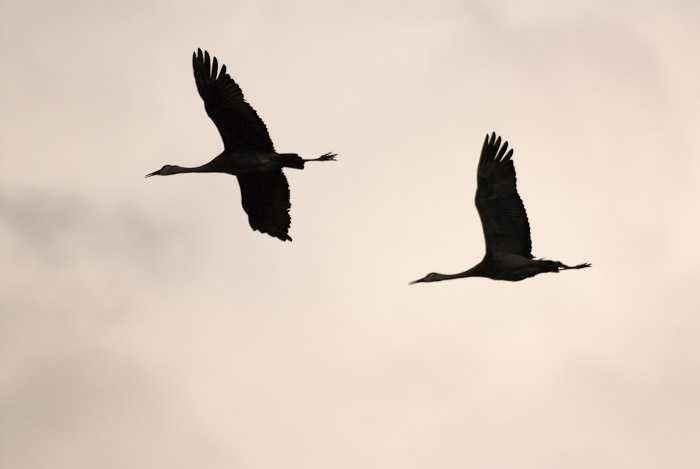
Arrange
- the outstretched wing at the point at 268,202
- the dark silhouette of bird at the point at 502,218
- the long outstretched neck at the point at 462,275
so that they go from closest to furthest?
the dark silhouette of bird at the point at 502,218
the long outstretched neck at the point at 462,275
the outstretched wing at the point at 268,202

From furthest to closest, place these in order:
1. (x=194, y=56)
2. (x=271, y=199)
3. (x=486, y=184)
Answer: (x=271, y=199)
(x=194, y=56)
(x=486, y=184)

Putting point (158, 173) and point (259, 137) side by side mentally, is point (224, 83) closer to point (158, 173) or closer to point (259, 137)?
point (259, 137)

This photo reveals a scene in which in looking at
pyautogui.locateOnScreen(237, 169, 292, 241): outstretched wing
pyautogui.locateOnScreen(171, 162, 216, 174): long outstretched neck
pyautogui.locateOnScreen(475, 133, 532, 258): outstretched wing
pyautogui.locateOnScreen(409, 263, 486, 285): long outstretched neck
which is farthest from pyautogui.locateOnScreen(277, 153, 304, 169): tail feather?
pyautogui.locateOnScreen(475, 133, 532, 258): outstretched wing

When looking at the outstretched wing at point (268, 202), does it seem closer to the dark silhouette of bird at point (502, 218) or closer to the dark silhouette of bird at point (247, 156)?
the dark silhouette of bird at point (247, 156)

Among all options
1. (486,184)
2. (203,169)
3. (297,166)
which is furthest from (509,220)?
(203,169)

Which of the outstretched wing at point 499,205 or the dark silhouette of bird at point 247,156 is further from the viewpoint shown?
the dark silhouette of bird at point 247,156

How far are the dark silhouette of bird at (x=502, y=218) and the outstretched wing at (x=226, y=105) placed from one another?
5.24m

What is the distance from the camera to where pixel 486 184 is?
29.8 meters

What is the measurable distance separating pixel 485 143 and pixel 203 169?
23.2 feet

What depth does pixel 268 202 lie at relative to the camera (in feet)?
111

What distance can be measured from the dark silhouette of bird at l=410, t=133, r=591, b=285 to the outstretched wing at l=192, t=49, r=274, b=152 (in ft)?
17.2

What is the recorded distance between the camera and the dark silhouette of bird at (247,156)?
31594mm

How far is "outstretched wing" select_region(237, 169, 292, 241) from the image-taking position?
33.8m

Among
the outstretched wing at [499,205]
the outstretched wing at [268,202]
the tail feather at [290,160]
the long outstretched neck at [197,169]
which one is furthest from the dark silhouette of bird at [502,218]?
the long outstretched neck at [197,169]
